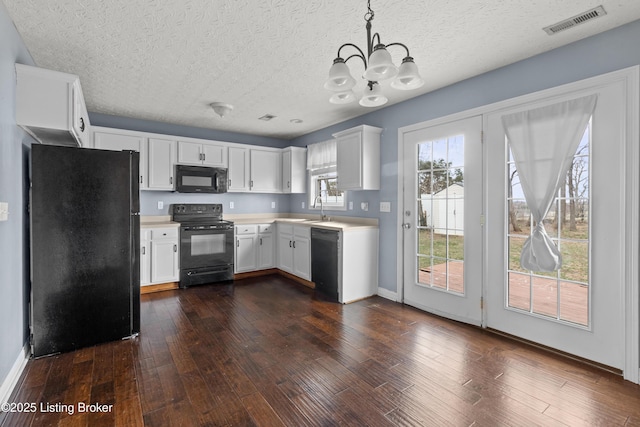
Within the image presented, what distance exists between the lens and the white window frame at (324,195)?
4727 mm

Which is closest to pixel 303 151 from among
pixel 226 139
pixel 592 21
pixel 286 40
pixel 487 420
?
pixel 226 139

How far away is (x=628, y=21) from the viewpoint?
2.11 metres

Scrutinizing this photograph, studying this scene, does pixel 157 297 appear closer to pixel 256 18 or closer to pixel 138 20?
pixel 138 20

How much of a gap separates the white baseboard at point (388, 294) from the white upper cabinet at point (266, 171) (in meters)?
2.65

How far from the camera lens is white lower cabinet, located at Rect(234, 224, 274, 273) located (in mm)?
4879

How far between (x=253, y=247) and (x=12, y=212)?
311 centimetres

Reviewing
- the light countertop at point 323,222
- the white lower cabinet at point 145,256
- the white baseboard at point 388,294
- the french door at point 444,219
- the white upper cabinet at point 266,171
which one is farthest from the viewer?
the white upper cabinet at point 266,171

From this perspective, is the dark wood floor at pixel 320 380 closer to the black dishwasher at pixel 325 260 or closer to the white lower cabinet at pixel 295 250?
the black dishwasher at pixel 325 260

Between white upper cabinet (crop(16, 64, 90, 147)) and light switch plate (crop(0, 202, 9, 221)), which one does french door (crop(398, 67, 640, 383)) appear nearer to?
white upper cabinet (crop(16, 64, 90, 147))

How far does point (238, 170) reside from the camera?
17.1 ft

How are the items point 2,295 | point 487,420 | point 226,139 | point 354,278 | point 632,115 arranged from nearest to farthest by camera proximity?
point 487,420
point 2,295
point 632,115
point 354,278
point 226,139

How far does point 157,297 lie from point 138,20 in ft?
10.3

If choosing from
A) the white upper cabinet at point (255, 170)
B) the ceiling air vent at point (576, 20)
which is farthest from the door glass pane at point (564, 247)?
the white upper cabinet at point (255, 170)

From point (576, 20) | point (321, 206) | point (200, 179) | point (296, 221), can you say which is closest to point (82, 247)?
point (200, 179)
